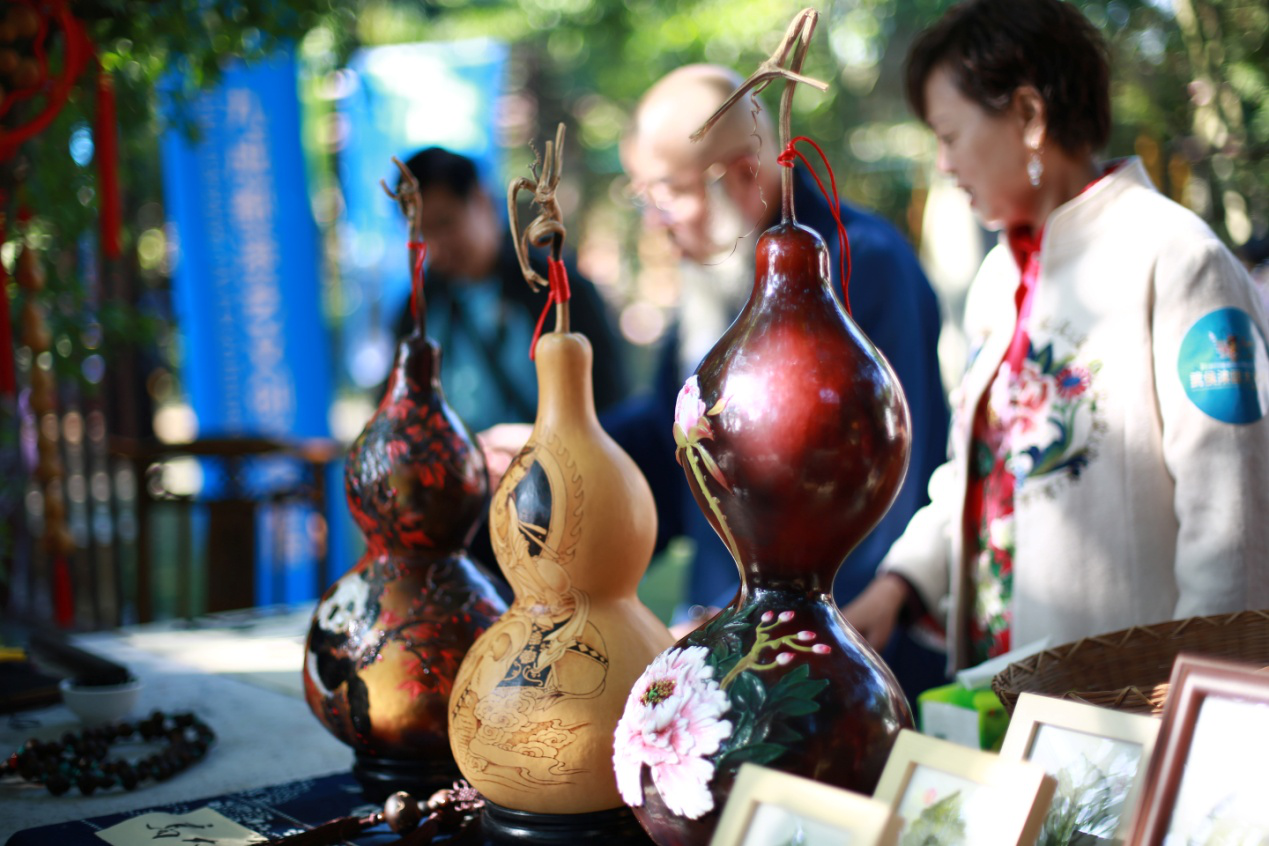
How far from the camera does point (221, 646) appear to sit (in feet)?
6.45

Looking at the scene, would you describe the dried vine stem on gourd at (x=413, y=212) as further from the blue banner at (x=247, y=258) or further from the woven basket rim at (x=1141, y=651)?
the blue banner at (x=247, y=258)

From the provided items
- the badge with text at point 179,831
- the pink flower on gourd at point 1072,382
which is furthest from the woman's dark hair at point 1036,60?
the badge with text at point 179,831

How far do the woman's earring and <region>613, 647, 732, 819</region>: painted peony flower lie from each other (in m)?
1.06

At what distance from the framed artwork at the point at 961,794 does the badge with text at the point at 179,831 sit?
61 cm

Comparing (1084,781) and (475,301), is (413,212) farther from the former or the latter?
(475,301)

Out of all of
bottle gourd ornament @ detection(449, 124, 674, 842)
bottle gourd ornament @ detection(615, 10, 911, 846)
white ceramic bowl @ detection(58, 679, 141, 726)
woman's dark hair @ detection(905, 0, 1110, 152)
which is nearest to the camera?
bottle gourd ornament @ detection(615, 10, 911, 846)

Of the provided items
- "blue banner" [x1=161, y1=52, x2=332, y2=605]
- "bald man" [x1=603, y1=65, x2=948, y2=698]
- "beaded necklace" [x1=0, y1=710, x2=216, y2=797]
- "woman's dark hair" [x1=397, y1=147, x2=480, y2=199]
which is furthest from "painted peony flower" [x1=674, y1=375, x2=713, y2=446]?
"blue banner" [x1=161, y1=52, x2=332, y2=605]

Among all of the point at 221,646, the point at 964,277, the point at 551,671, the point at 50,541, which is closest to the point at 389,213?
the point at 964,277

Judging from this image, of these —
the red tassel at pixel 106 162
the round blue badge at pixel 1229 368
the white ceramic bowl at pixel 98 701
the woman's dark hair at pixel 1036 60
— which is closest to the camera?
the round blue badge at pixel 1229 368

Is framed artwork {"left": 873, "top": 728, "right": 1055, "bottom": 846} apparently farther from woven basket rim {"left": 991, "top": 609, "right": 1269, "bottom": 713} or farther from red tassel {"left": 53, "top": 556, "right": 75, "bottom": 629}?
red tassel {"left": 53, "top": 556, "right": 75, "bottom": 629}

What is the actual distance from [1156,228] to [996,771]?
102 centimetres

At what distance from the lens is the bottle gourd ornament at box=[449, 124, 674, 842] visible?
2.71ft

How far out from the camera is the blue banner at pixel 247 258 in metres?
4.31

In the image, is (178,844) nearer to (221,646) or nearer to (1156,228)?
(221,646)
